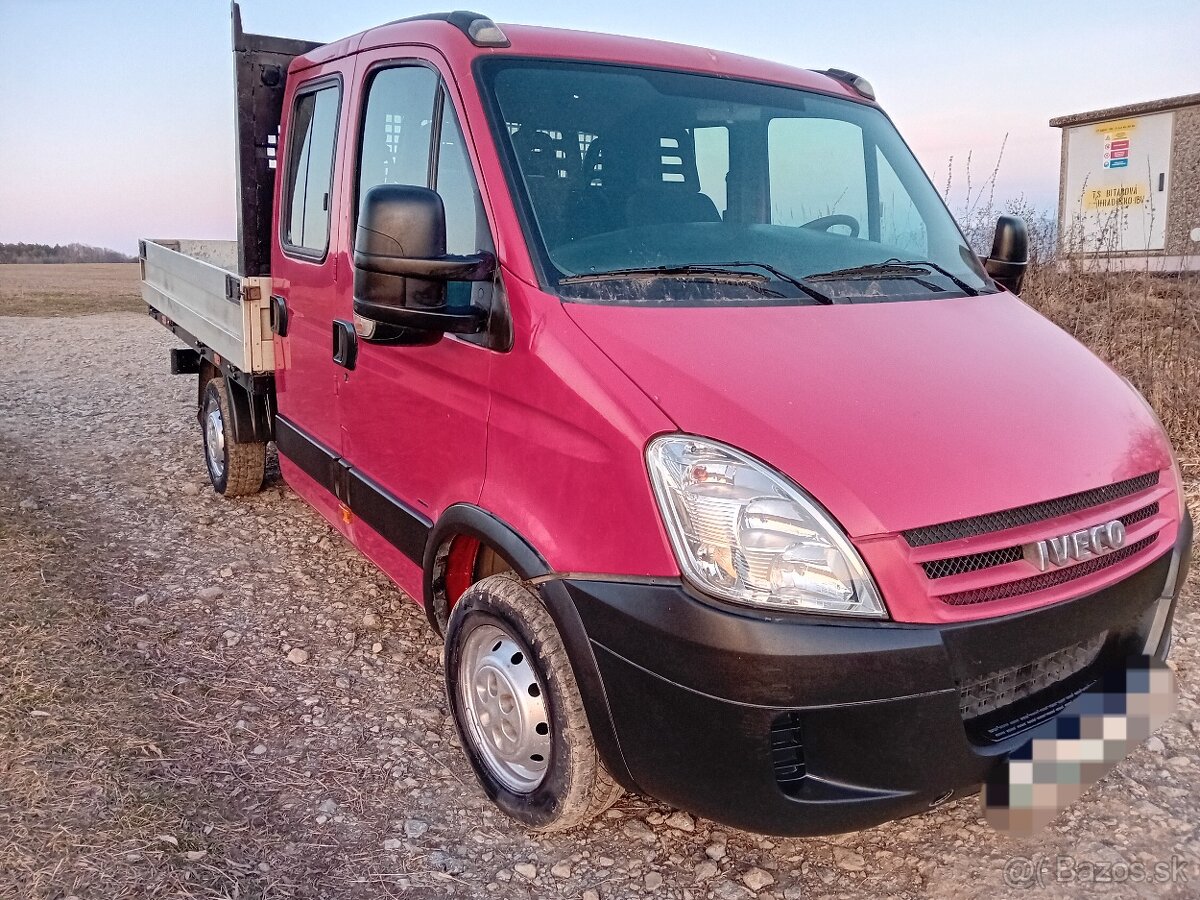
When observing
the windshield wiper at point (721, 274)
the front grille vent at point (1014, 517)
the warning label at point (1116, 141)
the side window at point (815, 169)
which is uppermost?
the warning label at point (1116, 141)

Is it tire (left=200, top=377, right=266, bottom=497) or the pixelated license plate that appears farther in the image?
tire (left=200, top=377, right=266, bottom=497)

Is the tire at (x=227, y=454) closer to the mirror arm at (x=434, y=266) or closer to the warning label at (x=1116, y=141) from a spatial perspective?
the mirror arm at (x=434, y=266)

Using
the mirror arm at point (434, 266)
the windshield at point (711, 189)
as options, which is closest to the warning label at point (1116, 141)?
the windshield at point (711, 189)

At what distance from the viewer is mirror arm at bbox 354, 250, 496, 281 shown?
8.29ft

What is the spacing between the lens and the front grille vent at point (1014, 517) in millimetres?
2125

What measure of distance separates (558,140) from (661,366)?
0.96 meters

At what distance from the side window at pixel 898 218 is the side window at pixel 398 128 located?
163 centimetres

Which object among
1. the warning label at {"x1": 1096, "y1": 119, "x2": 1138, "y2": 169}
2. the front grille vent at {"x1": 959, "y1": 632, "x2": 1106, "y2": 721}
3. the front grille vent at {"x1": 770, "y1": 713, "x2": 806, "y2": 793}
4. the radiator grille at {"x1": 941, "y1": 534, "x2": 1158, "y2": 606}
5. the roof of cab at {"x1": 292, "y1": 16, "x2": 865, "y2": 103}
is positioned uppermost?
the warning label at {"x1": 1096, "y1": 119, "x2": 1138, "y2": 169}

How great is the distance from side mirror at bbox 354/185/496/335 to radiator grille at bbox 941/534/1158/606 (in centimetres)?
145

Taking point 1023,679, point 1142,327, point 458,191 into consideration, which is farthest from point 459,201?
point 1142,327

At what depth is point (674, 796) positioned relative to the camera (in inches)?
89.7

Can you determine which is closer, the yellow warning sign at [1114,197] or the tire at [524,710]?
the tire at [524,710]

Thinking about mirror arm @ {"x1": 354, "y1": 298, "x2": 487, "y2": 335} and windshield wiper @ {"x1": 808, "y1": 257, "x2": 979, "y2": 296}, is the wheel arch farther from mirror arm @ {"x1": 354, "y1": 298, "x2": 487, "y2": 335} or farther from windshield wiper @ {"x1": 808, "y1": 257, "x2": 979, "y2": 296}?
windshield wiper @ {"x1": 808, "y1": 257, "x2": 979, "y2": 296}

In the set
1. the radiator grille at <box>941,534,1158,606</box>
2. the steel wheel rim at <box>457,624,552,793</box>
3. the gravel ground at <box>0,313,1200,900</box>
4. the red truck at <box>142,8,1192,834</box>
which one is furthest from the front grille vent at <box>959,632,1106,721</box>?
the steel wheel rim at <box>457,624,552,793</box>
